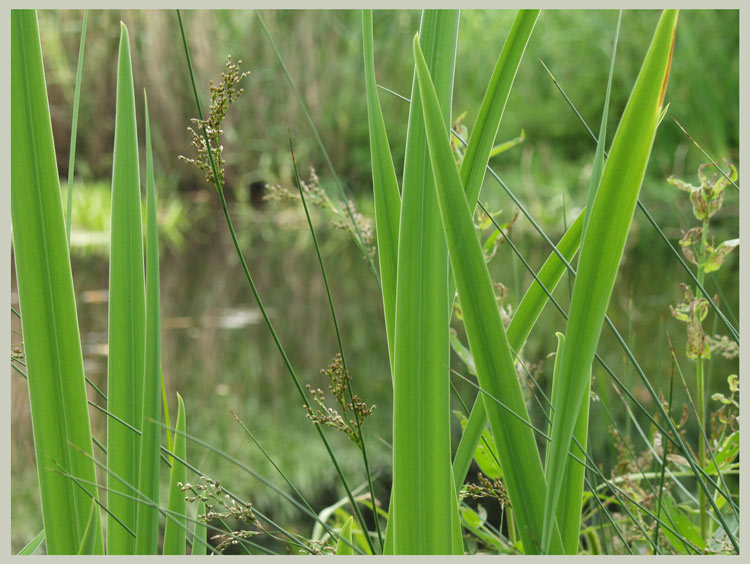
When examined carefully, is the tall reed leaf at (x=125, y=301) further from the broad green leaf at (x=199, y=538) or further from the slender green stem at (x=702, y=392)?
the slender green stem at (x=702, y=392)

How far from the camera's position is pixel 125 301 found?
0.50m

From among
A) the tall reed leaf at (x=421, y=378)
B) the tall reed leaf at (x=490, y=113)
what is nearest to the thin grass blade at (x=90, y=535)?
the tall reed leaf at (x=421, y=378)

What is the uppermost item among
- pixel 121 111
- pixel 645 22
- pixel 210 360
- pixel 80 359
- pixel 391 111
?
pixel 645 22

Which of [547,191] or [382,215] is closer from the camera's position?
[382,215]

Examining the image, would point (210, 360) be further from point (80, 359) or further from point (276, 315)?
point (80, 359)

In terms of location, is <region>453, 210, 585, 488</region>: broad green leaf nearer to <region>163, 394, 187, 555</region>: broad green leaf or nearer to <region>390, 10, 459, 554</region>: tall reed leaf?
<region>390, 10, 459, 554</region>: tall reed leaf

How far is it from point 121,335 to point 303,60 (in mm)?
5792

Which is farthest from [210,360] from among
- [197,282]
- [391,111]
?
[391,111]

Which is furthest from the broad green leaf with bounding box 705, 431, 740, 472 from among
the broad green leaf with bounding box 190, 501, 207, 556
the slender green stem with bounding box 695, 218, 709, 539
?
the broad green leaf with bounding box 190, 501, 207, 556

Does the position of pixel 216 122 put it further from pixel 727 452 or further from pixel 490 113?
pixel 727 452

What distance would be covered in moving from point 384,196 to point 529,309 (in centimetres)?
12

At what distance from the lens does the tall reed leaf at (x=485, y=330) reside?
386 mm

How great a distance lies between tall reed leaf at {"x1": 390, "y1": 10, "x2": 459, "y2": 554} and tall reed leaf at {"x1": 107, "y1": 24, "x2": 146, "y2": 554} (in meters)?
0.19

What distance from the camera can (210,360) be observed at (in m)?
3.11
